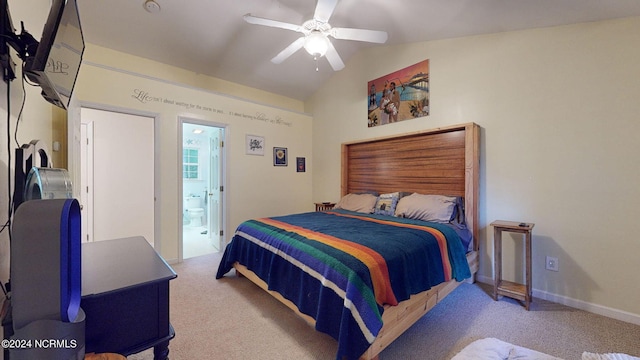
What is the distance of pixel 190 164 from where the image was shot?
618 cm

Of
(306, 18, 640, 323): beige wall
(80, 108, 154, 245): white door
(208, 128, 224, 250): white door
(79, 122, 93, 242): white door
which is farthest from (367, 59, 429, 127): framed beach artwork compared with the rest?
(79, 122, 93, 242): white door

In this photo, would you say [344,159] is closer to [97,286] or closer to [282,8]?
[282,8]

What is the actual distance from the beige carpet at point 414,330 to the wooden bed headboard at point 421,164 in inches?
32.5

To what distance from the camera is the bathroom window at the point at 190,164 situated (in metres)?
6.13

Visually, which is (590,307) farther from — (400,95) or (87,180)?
(87,180)

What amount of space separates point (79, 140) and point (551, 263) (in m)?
4.83

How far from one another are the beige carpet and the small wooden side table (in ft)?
0.33

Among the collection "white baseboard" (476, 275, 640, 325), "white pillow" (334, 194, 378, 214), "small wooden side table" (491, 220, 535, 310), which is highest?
"white pillow" (334, 194, 378, 214)

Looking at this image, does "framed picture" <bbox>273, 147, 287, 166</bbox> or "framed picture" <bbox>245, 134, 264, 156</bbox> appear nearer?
"framed picture" <bbox>245, 134, 264, 156</bbox>

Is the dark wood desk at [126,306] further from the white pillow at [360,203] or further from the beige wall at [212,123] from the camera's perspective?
the white pillow at [360,203]

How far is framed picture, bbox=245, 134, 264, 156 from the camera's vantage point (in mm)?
4086

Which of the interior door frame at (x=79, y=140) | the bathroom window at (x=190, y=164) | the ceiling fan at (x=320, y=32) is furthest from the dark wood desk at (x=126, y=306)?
the bathroom window at (x=190, y=164)

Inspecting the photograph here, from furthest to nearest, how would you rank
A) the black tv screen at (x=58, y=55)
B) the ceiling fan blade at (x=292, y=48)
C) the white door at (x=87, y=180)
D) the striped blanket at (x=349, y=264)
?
the white door at (x=87, y=180) → the ceiling fan blade at (x=292, y=48) → the striped blanket at (x=349, y=264) → the black tv screen at (x=58, y=55)

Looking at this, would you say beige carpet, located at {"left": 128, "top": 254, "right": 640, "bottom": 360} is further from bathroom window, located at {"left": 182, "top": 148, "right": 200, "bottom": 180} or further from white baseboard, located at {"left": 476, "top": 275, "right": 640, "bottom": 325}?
bathroom window, located at {"left": 182, "top": 148, "right": 200, "bottom": 180}
